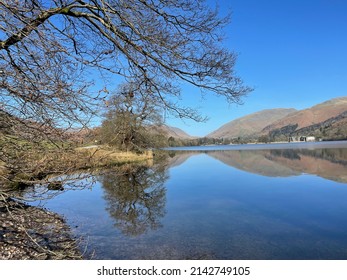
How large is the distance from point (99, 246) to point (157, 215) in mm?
3394

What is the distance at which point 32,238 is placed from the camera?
5.79 metres

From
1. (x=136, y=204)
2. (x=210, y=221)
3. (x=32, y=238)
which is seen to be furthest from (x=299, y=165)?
(x=32, y=238)

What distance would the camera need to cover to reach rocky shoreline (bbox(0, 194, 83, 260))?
571 centimetres

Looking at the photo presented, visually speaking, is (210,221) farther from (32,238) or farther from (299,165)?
(299,165)

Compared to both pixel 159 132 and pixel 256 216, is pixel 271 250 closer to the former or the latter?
pixel 256 216

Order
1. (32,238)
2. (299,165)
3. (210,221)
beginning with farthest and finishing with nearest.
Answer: (299,165) → (210,221) → (32,238)

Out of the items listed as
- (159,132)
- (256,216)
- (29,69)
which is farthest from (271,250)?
(159,132)

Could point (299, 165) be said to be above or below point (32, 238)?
below

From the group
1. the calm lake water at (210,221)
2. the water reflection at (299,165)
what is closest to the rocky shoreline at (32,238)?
the calm lake water at (210,221)

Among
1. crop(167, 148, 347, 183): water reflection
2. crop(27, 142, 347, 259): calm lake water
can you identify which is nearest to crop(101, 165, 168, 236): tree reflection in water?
crop(27, 142, 347, 259): calm lake water

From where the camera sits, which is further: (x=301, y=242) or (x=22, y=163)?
(x=301, y=242)

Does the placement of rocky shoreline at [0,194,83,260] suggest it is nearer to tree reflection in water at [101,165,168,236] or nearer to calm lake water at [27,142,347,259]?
calm lake water at [27,142,347,259]

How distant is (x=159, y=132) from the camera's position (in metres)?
43.6

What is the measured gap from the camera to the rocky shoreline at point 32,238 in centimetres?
571
